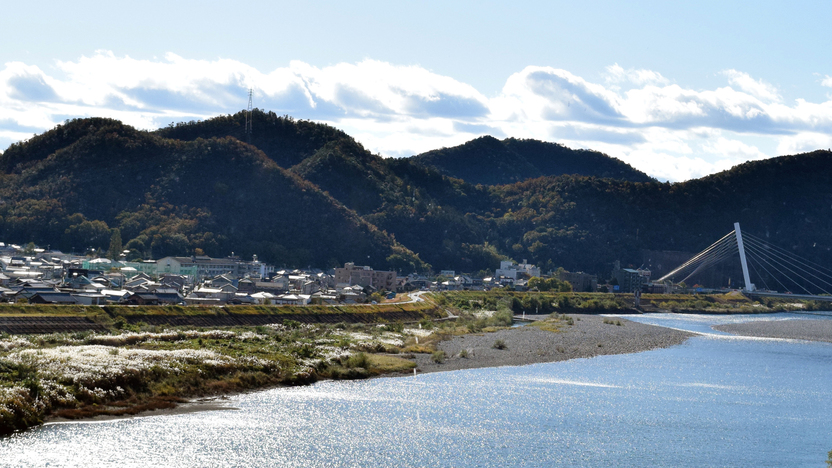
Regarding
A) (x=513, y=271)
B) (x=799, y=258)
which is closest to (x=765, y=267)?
(x=799, y=258)

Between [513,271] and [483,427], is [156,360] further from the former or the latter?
[513,271]

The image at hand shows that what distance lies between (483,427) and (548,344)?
24518 mm

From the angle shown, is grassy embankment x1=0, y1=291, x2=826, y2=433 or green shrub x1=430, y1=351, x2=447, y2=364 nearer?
grassy embankment x1=0, y1=291, x2=826, y2=433

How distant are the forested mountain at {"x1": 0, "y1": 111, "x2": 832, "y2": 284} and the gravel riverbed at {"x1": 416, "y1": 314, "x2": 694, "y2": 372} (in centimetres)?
5098

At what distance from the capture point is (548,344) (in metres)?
50.5

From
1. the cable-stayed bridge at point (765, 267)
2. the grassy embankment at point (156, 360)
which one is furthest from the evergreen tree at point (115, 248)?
the cable-stayed bridge at point (765, 267)

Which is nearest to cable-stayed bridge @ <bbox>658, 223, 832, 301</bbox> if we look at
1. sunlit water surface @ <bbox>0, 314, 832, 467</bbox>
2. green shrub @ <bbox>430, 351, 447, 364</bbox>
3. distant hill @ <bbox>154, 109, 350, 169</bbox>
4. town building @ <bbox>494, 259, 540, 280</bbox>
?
town building @ <bbox>494, 259, 540, 280</bbox>

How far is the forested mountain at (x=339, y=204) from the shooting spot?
108 m

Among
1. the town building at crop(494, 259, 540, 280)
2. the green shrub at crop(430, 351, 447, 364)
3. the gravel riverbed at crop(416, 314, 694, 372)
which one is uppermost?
the town building at crop(494, 259, 540, 280)

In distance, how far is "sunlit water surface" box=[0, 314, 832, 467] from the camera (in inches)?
877

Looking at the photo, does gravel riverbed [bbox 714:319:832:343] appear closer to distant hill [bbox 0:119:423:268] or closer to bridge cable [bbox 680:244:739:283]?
bridge cable [bbox 680:244:739:283]

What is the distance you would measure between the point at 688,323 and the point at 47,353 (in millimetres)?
64694

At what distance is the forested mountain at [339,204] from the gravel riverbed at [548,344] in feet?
167

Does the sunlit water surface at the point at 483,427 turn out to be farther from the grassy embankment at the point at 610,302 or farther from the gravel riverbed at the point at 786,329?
the grassy embankment at the point at 610,302
